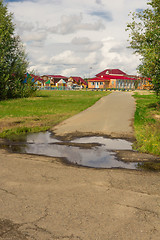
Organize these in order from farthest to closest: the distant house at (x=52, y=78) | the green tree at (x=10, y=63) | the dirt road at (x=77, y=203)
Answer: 1. the distant house at (x=52, y=78)
2. the green tree at (x=10, y=63)
3. the dirt road at (x=77, y=203)

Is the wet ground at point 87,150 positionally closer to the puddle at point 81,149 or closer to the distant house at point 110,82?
the puddle at point 81,149

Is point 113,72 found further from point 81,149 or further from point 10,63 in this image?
point 81,149

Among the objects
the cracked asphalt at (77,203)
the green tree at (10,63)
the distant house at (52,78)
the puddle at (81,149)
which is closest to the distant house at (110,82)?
the distant house at (52,78)

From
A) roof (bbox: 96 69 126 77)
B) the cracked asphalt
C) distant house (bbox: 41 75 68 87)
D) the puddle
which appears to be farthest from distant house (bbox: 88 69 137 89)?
the cracked asphalt

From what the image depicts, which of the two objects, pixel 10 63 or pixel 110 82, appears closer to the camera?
pixel 10 63

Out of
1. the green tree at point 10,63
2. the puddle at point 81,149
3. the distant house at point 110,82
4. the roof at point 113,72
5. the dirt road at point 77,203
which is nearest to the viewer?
the dirt road at point 77,203

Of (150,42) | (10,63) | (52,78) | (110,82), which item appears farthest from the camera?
(52,78)

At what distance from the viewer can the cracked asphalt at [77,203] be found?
11.9ft

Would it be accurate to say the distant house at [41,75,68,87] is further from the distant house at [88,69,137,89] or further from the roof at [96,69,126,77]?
the distant house at [88,69,137,89]

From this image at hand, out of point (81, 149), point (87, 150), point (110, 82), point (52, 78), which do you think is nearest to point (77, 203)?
point (87, 150)

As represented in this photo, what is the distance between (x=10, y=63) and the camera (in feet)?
104

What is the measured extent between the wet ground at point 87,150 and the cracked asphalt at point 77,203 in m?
0.79

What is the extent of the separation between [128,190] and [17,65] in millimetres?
30181

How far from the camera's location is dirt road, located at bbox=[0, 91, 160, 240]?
3639 millimetres
